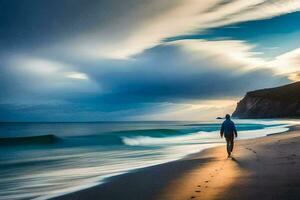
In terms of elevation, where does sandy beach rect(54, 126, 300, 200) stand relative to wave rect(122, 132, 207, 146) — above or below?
below

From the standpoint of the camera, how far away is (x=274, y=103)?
17312 cm

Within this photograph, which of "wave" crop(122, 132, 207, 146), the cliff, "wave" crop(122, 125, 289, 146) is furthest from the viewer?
the cliff

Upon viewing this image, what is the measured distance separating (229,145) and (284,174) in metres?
7.21

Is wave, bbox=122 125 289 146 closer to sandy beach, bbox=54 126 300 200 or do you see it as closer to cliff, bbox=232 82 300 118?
sandy beach, bbox=54 126 300 200

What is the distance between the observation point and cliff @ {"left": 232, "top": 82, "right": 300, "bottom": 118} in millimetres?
166500

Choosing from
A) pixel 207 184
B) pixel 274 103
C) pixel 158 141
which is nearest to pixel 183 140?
pixel 158 141

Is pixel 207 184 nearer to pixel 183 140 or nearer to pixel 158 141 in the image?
pixel 183 140

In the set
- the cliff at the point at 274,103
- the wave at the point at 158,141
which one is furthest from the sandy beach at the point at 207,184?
the cliff at the point at 274,103

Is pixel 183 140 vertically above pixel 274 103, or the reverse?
pixel 274 103

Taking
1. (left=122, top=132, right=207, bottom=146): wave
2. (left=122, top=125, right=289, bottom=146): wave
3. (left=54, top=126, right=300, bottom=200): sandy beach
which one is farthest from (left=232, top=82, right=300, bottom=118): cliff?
(left=54, top=126, right=300, bottom=200): sandy beach

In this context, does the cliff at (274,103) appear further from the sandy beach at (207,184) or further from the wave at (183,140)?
the sandy beach at (207,184)

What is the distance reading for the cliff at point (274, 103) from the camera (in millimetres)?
166500

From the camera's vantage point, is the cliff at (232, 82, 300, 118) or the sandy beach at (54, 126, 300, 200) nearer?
the sandy beach at (54, 126, 300, 200)

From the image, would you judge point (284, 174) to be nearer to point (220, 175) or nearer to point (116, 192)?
point (220, 175)
